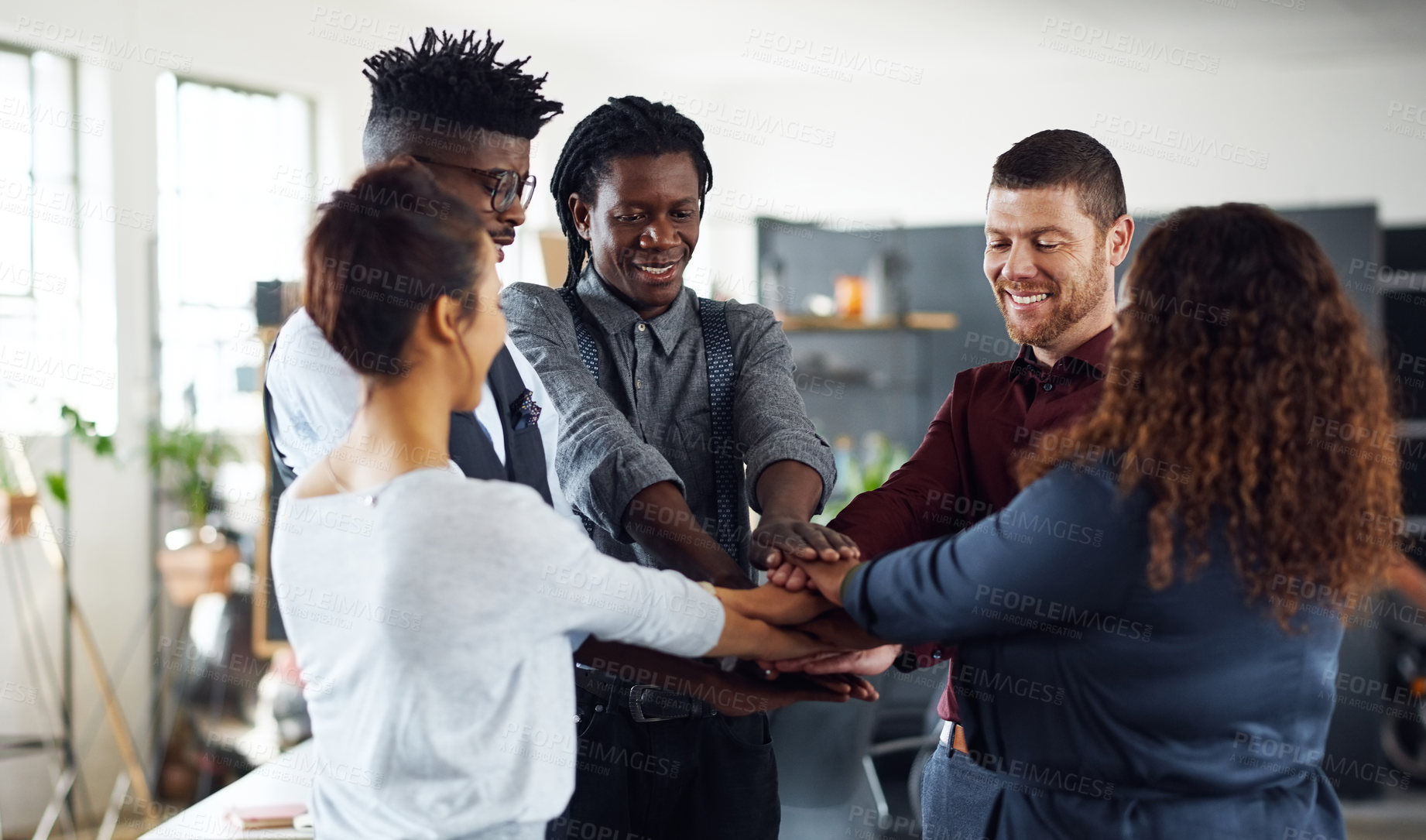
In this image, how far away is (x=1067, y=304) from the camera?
1.72 m

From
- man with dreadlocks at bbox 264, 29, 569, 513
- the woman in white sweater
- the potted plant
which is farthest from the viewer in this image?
the potted plant

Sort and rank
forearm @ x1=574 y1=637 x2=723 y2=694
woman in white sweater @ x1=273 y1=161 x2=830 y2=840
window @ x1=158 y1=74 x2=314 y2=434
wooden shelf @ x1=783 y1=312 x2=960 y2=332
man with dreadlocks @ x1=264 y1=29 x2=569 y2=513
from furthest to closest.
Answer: wooden shelf @ x1=783 y1=312 x2=960 y2=332 < window @ x1=158 y1=74 x2=314 y2=434 < forearm @ x1=574 y1=637 x2=723 y2=694 < man with dreadlocks @ x1=264 y1=29 x2=569 y2=513 < woman in white sweater @ x1=273 y1=161 x2=830 y2=840

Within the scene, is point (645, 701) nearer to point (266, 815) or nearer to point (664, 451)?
point (664, 451)

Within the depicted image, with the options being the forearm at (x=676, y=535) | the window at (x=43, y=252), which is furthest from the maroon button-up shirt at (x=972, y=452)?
the window at (x=43, y=252)

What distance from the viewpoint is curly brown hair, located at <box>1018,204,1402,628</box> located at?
4.01ft

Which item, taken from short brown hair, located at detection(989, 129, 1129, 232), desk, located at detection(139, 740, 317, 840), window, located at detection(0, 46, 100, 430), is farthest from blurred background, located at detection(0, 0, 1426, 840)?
short brown hair, located at detection(989, 129, 1129, 232)

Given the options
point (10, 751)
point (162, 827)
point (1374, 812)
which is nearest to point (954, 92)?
point (1374, 812)

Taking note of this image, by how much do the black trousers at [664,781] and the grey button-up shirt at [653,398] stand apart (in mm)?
232

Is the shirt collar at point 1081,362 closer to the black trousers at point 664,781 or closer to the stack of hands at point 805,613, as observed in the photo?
the stack of hands at point 805,613

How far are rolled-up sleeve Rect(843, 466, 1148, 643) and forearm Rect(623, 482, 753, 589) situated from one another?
0.29 meters

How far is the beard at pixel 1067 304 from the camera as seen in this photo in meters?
1.72

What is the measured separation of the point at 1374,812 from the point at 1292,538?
5.03m

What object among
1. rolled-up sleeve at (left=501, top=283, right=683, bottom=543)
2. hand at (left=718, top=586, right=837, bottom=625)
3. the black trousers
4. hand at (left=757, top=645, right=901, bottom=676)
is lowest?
the black trousers

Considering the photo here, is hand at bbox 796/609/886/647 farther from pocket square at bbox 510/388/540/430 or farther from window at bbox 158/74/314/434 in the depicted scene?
window at bbox 158/74/314/434
